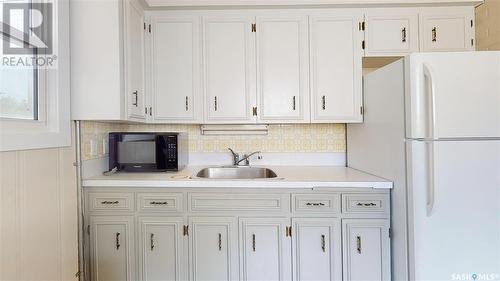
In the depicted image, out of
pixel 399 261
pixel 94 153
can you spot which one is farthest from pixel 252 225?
pixel 94 153

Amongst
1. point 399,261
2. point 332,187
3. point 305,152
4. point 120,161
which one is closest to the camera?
point 399,261

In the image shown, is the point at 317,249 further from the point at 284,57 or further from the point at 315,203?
the point at 284,57

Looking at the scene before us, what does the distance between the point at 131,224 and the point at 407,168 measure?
1.78 meters

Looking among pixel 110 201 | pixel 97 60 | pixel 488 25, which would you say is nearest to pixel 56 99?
pixel 97 60

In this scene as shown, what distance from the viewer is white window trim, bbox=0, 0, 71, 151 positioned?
4.78 feet

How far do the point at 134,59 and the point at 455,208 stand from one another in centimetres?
227

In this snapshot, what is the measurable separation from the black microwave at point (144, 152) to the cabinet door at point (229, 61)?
501mm

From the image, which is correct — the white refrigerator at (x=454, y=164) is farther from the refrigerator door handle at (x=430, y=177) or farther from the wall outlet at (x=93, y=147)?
the wall outlet at (x=93, y=147)

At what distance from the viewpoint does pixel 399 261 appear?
5.41 ft

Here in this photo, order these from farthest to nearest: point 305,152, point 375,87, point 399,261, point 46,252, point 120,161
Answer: point 305,152 < point 120,161 < point 375,87 < point 399,261 < point 46,252

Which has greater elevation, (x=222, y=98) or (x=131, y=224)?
(x=222, y=98)

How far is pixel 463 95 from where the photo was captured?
1437 mm

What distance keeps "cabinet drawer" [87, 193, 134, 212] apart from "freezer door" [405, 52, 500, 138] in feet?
6.18

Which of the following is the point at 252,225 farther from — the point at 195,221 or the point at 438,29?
the point at 438,29
